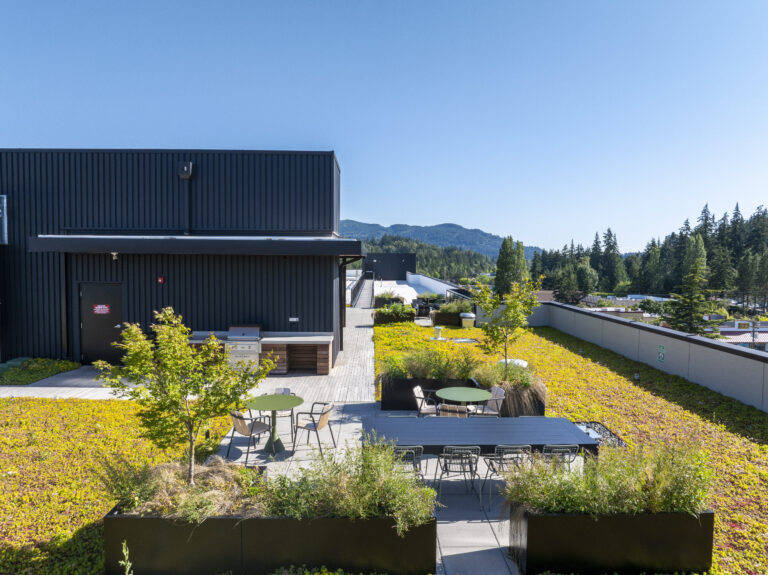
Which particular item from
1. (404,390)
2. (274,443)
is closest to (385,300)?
(404,390)

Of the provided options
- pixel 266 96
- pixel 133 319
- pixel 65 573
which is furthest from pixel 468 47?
pixel 65 573

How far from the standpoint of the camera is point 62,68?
526 inches

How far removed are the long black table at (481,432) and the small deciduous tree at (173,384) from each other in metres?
1.70

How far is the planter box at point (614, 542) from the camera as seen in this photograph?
11.4 ft

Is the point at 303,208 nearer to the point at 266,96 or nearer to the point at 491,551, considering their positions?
the point at 266,96

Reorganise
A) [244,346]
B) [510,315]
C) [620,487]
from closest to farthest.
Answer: [620,487] → [510,315] → [244,346]

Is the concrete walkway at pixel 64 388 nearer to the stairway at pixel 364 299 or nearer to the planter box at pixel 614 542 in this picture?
the planter box at pixel 614 542

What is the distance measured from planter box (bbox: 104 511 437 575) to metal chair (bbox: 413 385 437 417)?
361cm

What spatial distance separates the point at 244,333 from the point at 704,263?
61673 millimetres

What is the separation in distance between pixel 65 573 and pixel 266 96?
12.5 metres

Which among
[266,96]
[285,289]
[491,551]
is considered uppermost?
[266,96]

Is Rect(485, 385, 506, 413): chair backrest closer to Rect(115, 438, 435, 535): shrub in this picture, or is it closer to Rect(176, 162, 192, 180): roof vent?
Rect(115, 438, 435, 535): shrub

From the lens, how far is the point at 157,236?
1062 cm

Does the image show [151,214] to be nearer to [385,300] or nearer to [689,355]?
[385,300]
